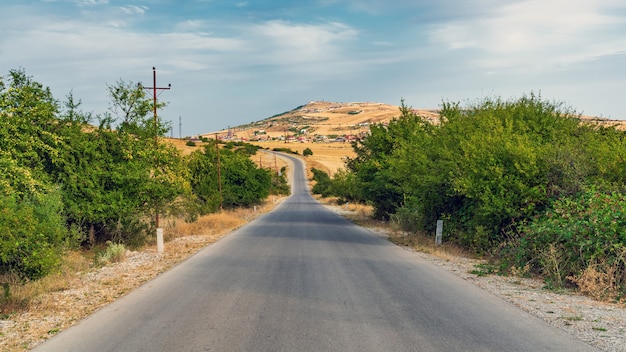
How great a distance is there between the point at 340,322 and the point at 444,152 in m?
11.8

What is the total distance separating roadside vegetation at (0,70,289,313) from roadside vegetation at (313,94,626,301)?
10871 millimetres

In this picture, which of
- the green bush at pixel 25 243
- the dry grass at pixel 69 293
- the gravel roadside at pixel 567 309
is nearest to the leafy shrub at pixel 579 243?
the gravel roadside at pixel 567 309

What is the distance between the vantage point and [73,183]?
18000mm

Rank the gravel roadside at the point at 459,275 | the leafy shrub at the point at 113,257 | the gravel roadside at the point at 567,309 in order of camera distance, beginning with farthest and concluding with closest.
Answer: the leafy shrub at the point at 113,257 < the gravel roadside at the point at 459,275 < the gravel roadside at the point at 567,309

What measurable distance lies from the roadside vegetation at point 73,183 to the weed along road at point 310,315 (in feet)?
9.74

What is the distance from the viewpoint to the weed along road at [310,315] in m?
6.25

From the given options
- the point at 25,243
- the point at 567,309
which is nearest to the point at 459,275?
the point at 567,309

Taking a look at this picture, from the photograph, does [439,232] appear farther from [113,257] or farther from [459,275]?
[113,257]

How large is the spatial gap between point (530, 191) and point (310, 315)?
30.9 ft

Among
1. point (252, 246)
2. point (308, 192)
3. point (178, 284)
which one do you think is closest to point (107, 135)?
point (252, 246)

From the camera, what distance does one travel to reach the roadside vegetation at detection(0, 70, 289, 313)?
11.3 meters

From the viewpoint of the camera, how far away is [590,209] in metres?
11.6

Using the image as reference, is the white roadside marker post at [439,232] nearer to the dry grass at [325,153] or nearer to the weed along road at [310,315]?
the weed along road at [310,315]

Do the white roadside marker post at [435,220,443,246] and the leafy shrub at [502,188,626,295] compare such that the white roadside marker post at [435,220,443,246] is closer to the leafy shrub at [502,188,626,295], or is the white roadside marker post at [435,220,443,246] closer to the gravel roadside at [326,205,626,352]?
the leafy shrub at [502,188,626,295]
